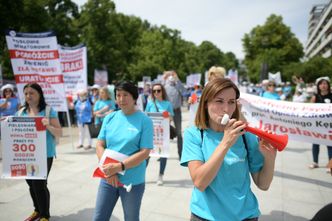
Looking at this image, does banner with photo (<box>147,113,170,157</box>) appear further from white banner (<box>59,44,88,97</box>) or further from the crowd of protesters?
white banner (<box>59,44,88,97</box>)

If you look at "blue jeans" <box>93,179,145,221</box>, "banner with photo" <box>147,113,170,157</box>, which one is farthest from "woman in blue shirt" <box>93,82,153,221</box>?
"banner with photo" <box>147,113,170,157</box>

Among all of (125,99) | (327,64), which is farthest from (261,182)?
(327,64)

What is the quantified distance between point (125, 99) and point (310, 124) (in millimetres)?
4010

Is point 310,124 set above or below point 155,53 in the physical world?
below

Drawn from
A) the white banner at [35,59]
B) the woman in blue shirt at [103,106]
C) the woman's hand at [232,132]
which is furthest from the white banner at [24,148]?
the woman in blue shirt at [103,106]

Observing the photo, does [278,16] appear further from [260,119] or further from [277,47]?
[260,119]

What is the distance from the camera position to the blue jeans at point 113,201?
8.73ft

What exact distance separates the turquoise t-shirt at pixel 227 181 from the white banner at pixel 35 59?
5.54 meters

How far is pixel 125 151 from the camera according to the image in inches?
109

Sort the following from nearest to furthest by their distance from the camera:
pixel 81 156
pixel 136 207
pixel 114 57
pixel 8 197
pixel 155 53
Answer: pixel 136 207
pixel 8 197
pixel 81 156
pixel 114 57
pixel 155 53

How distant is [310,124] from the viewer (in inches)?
208

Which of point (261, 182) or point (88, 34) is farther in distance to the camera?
point (88, 34)

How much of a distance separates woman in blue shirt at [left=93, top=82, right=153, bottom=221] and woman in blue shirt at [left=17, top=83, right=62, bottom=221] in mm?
1282

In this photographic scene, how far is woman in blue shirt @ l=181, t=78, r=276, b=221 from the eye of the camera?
1743 millimetres
